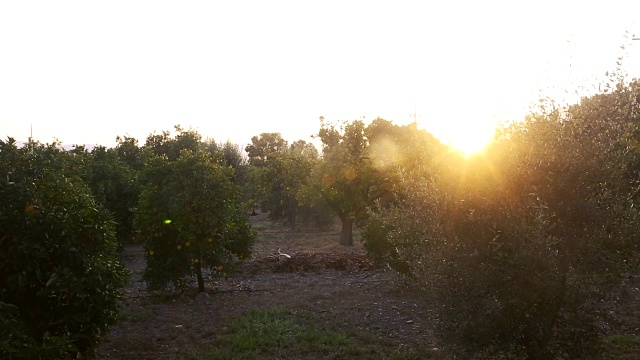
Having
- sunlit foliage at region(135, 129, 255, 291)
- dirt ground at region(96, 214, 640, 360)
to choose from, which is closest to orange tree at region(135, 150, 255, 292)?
sunlit foliage at region(135, 129, 255, 291)

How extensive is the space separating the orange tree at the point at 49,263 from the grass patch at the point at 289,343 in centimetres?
401

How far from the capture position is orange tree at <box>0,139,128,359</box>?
7730 mm

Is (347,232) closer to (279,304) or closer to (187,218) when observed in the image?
(279,304)

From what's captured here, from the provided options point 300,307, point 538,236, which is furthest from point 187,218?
point 538,236

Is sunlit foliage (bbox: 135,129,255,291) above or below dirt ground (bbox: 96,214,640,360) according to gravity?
above

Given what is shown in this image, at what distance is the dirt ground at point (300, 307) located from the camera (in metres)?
12.6

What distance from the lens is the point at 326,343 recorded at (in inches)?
505

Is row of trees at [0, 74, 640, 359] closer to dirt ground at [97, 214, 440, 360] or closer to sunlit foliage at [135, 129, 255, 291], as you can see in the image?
dirt ground at [97, 214, 440, 360]

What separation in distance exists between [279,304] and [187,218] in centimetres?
434

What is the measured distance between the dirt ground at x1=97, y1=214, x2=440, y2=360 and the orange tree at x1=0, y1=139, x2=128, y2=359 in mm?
3516

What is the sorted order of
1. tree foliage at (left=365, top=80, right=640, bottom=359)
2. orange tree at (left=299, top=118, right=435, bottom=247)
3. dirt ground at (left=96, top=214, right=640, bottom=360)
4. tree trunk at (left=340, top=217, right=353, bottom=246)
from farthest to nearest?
1. tree trunk at (left=340, top=217, right=353, bottom=246)
2. orange tree at (left=299, top=118, right=435, bottom=247)
3. dirt ground at (left=96, top=214, right=640, bottom=360)
4. tree foliage at (left=365, top=80, right=640, bottom=359)

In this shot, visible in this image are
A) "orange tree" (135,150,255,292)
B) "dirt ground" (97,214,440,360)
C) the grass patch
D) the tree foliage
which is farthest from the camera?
"orange tree" (135,150,255,292)

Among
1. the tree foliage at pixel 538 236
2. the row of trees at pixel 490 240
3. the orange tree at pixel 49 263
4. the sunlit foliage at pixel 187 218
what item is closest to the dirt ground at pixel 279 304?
the sunlit foliage at pixel 187 218

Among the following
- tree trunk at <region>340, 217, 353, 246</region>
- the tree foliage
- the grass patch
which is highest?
the tree foliage
